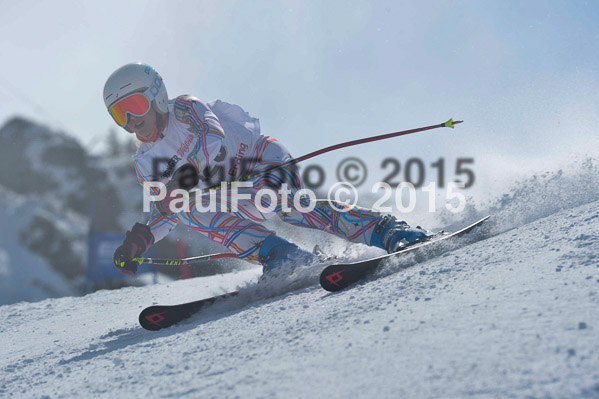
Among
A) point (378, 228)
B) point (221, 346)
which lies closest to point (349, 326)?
point (221, 346)

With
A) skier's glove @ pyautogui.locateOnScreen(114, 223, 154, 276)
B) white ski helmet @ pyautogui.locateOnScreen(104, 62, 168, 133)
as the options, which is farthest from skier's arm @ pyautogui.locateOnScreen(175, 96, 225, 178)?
skier's glove @ pyautogui.locateOnScreen(114, 223, 154, 276)

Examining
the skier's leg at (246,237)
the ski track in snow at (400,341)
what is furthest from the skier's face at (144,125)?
the ski track in snow at (400,341)

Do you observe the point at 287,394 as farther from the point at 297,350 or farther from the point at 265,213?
the point at 265,213

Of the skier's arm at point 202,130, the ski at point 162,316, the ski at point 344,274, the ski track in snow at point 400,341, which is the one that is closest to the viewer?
the ski track in snow at point 400,341

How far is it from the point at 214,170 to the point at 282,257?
688mm

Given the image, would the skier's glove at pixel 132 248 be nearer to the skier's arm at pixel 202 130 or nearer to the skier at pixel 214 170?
the skier at pixel 214 170

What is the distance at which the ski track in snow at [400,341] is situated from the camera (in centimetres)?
95

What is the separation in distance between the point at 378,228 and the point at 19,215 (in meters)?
20.8

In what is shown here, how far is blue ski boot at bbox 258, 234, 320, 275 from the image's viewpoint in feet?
8.43

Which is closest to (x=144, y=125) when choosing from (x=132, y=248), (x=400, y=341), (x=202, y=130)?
(x=202, y=130)

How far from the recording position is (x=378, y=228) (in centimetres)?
279

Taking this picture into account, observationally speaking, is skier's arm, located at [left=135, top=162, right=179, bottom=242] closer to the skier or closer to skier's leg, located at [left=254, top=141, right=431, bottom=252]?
the skier

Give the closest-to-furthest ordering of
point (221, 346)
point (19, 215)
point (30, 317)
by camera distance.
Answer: point (221, 346)
point (30, 317)
point (19, 215)

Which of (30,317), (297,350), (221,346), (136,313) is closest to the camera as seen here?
(297,350)
